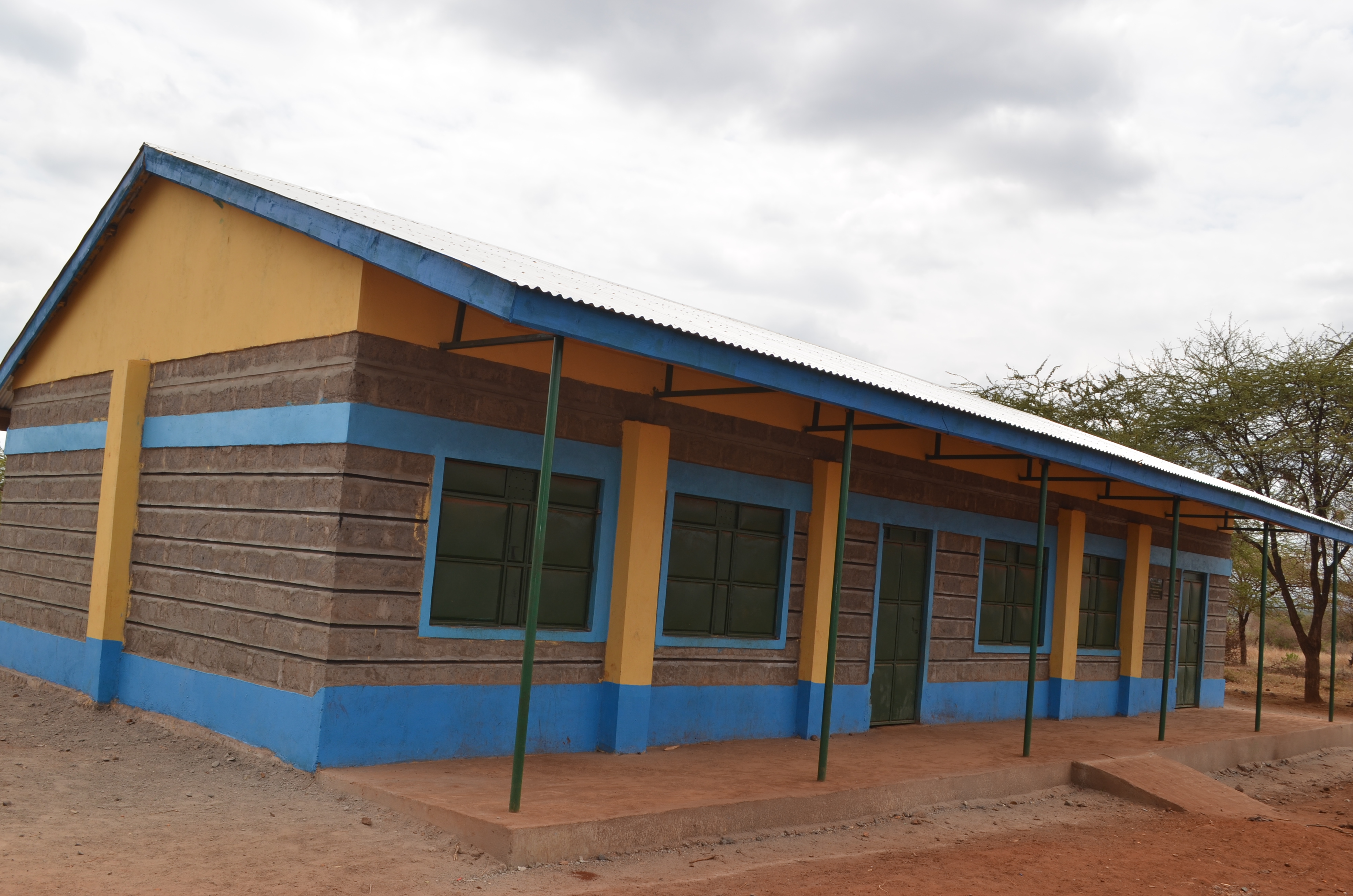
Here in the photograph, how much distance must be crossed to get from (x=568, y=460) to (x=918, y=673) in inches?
205

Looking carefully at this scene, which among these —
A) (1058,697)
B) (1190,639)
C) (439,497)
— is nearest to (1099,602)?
(1058,697)

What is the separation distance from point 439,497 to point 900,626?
551 centimetres

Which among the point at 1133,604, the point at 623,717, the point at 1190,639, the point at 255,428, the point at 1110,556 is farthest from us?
the point at 1190,639

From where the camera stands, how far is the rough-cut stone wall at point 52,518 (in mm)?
9609

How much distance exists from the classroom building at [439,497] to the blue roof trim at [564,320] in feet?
0.08

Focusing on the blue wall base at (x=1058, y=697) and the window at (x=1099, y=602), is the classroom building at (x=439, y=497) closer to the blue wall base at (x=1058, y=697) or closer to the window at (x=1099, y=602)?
the blue wall base at (x=1058, y=697)

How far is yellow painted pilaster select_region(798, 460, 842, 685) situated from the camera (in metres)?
9.65

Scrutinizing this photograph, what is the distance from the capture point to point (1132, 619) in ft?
46.9

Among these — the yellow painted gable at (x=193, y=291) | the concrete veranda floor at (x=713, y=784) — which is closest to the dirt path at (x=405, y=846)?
the concrete veranda floor at (x=713, y=784)

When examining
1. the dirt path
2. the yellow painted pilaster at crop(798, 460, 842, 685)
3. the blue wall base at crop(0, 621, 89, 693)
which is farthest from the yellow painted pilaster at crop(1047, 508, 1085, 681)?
the blue wall base at crop(0, 621, 89, 693)

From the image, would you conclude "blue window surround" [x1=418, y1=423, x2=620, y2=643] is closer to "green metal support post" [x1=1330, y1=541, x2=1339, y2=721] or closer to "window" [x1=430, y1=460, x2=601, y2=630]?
"window" [x1=430, y1=460, x2=601, y2=630]

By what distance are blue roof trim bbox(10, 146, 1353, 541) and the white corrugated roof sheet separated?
46 mm

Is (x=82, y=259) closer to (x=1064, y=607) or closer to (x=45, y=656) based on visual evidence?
(x=45, y=656)

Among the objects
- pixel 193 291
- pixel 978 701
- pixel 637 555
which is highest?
pixel 193 291
